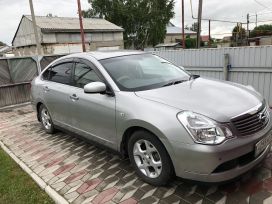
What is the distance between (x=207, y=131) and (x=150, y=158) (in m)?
0.84

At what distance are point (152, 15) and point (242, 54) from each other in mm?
37132

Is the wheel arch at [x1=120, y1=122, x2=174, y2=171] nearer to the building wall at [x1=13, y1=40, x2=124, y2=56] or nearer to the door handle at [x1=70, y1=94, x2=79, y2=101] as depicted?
the door handle at [x1=70, y1=94, x2=79, y2=101]

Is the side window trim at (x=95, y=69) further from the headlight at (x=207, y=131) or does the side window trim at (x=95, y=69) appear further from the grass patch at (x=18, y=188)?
the grass patch at (x=18, y=188)

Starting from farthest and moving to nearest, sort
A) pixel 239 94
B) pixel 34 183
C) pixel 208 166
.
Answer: pixel 34 183, pixel 239 94, pixel 208 166

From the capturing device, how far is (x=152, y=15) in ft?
140

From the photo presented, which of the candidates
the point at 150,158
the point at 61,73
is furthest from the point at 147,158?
the point at 61,73

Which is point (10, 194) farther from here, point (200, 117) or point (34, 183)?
point (200, 117)

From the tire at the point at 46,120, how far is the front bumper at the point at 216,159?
347cm

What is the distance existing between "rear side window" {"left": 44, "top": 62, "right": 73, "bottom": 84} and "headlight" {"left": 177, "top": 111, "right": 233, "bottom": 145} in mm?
2603

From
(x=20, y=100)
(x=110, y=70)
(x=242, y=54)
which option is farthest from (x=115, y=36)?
(x=110, y=70)

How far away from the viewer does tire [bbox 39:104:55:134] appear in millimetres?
5821

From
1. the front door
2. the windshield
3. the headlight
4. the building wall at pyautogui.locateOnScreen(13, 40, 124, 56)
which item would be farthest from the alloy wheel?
the building wall at pyautogui.locateOnScreen(13, 40, 124, 56)

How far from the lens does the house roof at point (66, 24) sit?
108ft

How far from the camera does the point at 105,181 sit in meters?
3.79
